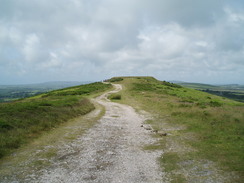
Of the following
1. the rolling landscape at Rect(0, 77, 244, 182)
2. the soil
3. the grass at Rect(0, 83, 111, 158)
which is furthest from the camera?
the grass at Rect(0, 83, 111, 158)

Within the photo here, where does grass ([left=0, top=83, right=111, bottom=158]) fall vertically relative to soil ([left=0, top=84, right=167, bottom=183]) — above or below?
above

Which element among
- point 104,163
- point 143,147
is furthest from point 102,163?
point 143,147

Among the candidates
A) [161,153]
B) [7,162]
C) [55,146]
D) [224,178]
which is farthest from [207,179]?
[7,162]

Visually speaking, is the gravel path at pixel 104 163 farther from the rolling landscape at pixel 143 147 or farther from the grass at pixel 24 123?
the grass at pixel 24 123

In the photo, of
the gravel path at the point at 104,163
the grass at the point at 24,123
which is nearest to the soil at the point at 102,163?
the gravel path at the point at 104,163

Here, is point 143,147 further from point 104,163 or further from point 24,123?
point 24,123

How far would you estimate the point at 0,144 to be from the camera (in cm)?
916

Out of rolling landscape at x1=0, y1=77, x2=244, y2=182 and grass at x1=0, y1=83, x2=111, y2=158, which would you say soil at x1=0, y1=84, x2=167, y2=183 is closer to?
rolling landscape at x1=0, y1=77, x2=244, y2=182

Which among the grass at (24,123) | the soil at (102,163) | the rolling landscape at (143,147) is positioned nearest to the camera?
the soil at (102,163)

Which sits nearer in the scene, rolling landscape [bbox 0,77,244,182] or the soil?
the soil

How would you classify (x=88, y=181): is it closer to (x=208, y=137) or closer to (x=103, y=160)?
(x=103, y=160)

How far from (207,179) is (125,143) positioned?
214 inches

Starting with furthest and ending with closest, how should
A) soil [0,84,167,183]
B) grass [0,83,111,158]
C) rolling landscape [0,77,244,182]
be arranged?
grass [0,83,111,158]
rolling landscape [0,77,244,182]
soil [0,84,167,183]

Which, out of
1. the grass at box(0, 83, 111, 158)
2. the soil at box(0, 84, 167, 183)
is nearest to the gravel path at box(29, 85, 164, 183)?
the soil at box(0, 84, 167, 183)
